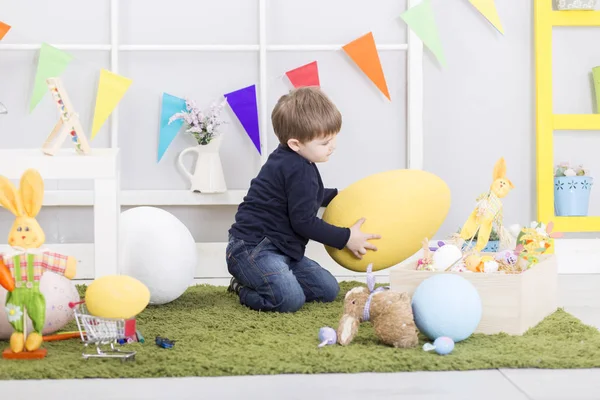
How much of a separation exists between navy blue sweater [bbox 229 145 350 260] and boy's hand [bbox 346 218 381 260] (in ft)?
0.05

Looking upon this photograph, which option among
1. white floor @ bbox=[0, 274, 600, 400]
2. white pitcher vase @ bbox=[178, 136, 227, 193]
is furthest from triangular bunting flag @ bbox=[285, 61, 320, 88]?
white floor @ bbox=[0, 274, 600, 400]

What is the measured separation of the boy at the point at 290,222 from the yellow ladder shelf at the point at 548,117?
97 centimetres

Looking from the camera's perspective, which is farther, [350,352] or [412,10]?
[412,10]

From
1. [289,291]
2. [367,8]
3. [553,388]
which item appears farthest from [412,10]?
[553,388]

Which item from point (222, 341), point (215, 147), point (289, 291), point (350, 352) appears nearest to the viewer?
point (350, 352)

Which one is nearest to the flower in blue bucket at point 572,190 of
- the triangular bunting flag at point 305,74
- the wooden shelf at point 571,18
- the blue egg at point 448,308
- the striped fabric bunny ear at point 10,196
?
the wooden shelf at point 571,18

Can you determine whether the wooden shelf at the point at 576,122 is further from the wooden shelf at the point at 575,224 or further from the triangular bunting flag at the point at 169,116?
the triangular bunting flag at the point at 169,116

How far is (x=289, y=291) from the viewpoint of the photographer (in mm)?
2105

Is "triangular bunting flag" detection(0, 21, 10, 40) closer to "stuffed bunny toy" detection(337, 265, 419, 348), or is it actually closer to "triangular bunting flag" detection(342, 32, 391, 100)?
"triangular bunting flag" detection(342, 32, 391, 100)

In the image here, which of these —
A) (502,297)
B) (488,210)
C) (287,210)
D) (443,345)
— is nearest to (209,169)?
(287,210)

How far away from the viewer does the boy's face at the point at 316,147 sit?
2.13 m

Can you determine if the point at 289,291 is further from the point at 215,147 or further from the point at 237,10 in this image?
the point at 237,10

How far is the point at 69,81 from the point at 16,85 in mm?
175

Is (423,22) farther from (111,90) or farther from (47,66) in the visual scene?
(47,66)
